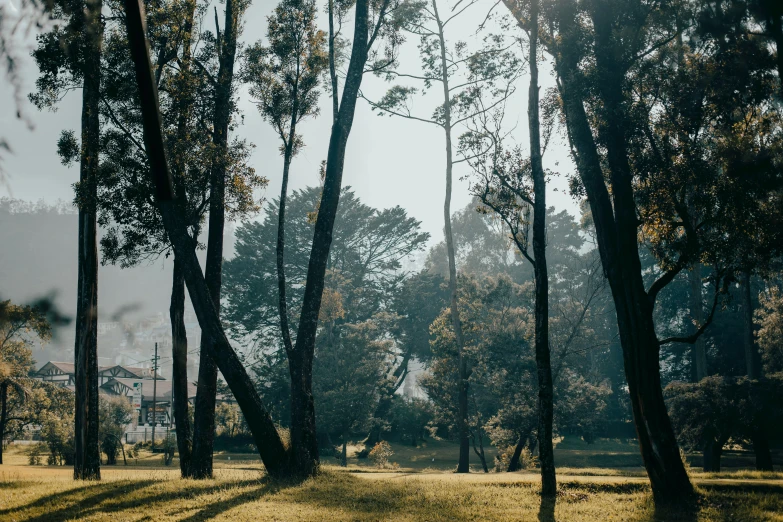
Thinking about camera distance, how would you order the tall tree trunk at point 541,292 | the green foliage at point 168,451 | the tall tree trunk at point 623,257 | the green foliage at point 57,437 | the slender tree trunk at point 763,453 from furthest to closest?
the green foliage at point 168,451 → the green foliage at point 57,437 → the slender tree trunk at point 763,453 → the tall tree trunk at point 541,292 → the tall tree trunk at point 623,257

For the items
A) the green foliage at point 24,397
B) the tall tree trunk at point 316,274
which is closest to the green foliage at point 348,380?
the green foliage at point 24,397

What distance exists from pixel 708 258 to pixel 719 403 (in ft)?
42.0

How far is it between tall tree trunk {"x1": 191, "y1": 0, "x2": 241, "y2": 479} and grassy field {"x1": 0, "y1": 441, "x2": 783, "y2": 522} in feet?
7.88

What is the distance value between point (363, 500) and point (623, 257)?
7.34 meters

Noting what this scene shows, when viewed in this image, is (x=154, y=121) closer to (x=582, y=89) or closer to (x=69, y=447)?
(x=582, y=89)

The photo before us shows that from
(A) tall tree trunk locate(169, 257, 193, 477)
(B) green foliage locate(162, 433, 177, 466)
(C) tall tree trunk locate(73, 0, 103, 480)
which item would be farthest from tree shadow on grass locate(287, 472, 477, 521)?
(B) green foliage locate(162, 433, 177, 466)

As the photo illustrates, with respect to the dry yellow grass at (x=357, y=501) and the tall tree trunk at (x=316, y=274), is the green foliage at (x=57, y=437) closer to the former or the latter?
the dry yellow grass at (x=357, y=501)

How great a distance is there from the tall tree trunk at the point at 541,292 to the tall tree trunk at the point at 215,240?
292 inches

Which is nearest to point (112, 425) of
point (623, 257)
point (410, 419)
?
point (410, 419)

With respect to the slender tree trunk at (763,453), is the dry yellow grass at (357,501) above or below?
above

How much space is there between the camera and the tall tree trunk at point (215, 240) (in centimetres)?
1588

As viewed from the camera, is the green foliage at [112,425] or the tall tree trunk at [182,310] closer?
the tall tree trunk at [182,310]

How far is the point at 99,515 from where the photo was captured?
9.26 meters

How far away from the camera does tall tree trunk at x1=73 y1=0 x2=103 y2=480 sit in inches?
622
